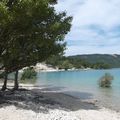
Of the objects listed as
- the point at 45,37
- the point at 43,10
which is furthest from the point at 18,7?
the point at 45,37

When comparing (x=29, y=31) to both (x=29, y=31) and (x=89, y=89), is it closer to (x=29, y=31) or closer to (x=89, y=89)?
(x=29, y=31)

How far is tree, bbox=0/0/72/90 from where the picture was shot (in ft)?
69.0

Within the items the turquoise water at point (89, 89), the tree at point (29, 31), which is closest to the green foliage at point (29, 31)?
the tree at point (29, 31)

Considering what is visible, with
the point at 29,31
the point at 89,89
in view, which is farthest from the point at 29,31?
the point at 89,89

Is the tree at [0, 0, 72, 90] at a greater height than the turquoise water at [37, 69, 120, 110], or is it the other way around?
the tree at [0, 0, 72, 90]

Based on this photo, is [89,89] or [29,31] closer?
[29,31]

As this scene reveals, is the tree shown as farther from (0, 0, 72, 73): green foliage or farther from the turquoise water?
the turquoise water

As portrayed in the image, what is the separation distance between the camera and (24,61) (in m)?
24.8

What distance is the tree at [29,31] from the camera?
2103cm

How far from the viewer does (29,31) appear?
22812 mm

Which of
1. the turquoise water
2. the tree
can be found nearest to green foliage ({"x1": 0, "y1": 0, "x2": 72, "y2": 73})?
the tree

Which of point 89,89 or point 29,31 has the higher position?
point 29,31

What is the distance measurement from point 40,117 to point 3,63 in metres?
5.88

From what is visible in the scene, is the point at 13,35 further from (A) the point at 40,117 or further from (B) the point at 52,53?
(A) the point at 40,117
